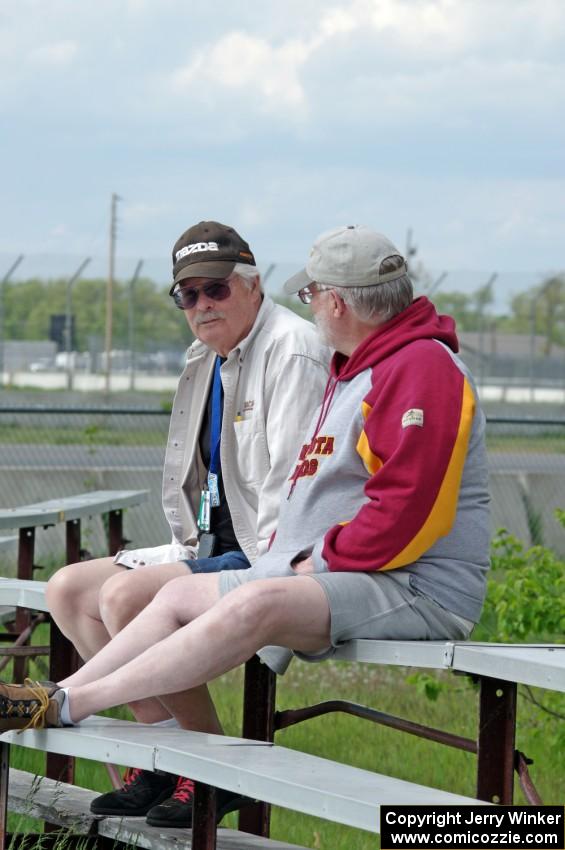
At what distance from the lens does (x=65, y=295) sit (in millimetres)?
22656

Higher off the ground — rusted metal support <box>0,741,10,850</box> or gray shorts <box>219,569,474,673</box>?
gray shorts <box>219,569,474,673</box>

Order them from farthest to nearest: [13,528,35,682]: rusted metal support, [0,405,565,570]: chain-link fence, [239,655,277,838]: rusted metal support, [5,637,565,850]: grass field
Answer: [0,405,565,570]: chain-link fence < [13,528,35,682]: rusted metal support < [5,637,565,850]: grass field < [239,655,277,838]: rusted metal support

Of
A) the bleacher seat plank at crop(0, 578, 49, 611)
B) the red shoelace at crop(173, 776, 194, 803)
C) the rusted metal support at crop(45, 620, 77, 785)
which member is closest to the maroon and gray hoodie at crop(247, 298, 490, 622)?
the red shoelace at crop(173, 776, 194, 803)

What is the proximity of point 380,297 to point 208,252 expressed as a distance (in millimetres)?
752

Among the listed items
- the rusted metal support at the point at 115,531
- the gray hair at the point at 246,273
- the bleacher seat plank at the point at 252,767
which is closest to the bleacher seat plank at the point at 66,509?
the rusted metal support at the point at 115,531

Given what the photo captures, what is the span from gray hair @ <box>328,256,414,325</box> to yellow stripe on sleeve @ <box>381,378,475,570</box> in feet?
1.28

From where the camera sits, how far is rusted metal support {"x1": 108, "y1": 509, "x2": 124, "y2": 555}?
733 cm

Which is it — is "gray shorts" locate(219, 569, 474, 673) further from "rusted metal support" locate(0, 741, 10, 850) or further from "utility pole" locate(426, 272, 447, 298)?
"utility pole" locate(426, 272, 447, 298)

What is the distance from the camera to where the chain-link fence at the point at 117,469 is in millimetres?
10148

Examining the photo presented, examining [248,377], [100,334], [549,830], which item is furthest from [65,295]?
[549,830]

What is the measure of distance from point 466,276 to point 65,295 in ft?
21.2

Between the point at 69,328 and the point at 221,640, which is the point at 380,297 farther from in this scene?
the point at 69,328

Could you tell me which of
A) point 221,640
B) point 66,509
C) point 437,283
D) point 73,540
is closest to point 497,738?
point 221,640

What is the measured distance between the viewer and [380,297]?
3791 mm
